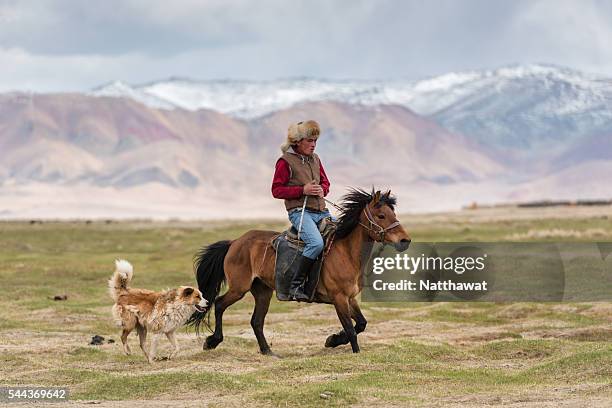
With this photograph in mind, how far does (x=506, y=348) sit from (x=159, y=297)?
217 inches

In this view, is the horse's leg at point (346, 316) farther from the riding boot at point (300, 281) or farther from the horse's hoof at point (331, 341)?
the horse's hoof at point (331, 341)

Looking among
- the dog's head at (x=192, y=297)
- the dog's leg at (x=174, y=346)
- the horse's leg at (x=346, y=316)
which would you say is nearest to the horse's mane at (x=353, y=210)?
the horse's leg at (x=346, y=316)

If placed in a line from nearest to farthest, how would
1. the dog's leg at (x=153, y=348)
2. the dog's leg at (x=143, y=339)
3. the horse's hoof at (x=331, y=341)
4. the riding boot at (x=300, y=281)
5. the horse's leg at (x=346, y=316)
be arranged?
1. the horse's leg at (x=346, y=316)
2. the dog's leg at (x=153, y=348)
3. the riding boot at (x=300, y=281)
4. the dog's leg at (x=143, y=339)
5. the horse's hoof at (x=331, y=341)

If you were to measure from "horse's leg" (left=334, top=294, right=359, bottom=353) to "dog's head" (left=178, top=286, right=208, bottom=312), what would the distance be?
6.79ft

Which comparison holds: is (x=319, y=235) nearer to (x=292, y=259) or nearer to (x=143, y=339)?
(x=292, y=259)

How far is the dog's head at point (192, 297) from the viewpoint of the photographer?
15.9 m

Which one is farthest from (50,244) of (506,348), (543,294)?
(506,348)

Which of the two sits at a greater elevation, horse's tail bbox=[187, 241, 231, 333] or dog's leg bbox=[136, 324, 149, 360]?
horse's tail bbox=[187, 241, 231, 333]

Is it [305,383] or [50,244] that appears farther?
[50,244]

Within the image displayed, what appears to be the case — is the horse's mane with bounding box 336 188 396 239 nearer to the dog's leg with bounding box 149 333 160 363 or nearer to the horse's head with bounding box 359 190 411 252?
the horse's head with bounding box 359 190 411 252

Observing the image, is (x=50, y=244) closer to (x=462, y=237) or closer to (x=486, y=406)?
(x=462, y=237)

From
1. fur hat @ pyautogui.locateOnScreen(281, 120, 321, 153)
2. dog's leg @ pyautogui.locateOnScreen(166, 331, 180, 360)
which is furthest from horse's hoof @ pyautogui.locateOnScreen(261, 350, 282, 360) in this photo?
fur hat @ pyautogui.locateOnScreen(281, 120, 321, 153)

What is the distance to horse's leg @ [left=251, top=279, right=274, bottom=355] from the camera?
1652 centimetres

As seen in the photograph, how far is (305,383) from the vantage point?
13188 millimetres
